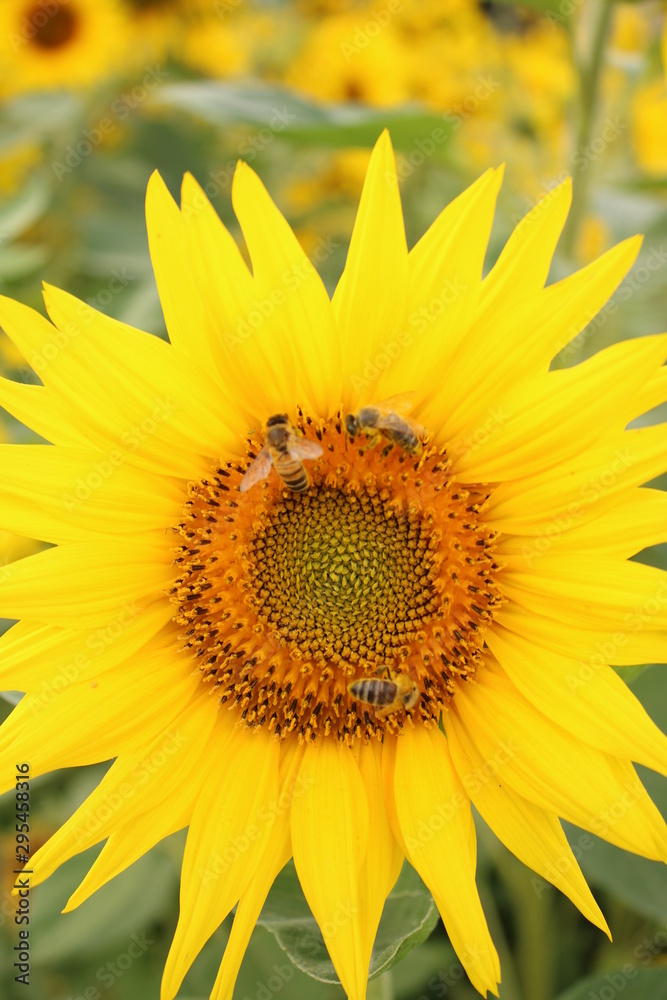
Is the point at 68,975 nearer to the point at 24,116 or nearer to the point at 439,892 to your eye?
the point at 439,892

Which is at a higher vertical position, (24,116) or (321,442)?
(24,116)

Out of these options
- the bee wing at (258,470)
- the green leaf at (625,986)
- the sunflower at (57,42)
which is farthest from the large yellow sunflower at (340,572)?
the sunflower at (57,42)

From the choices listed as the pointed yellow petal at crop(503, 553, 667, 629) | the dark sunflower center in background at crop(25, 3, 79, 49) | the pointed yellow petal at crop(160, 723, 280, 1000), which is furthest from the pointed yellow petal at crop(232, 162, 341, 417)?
the dark sunflower center in background at crop(25, 3, 79, 49)

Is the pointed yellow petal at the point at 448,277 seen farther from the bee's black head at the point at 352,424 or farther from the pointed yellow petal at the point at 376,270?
the bee's black head at the point at 352,424

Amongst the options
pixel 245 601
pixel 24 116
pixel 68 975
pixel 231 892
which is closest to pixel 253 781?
pixel 231 892

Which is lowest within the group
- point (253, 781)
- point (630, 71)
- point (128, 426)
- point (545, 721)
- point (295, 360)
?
point (253, 781)

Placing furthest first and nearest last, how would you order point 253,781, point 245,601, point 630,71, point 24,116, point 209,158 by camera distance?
1. point 209,158
2. point 24,116
3. point 630,71
4. point 245,601
5. point 253,781

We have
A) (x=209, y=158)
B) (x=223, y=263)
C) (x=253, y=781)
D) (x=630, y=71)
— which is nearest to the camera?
(x=223, y=263)
